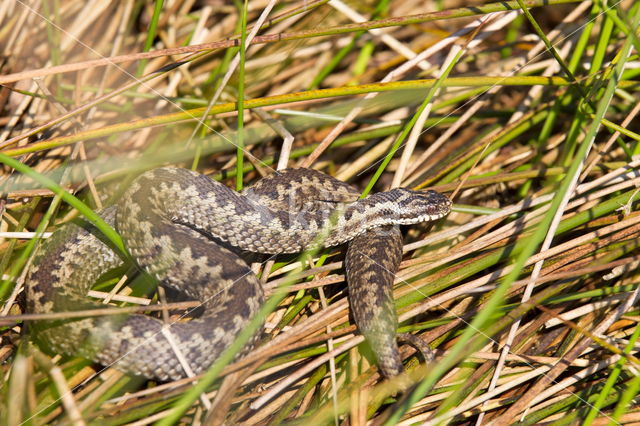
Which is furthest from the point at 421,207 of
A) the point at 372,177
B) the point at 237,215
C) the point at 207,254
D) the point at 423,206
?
the point at 207,254

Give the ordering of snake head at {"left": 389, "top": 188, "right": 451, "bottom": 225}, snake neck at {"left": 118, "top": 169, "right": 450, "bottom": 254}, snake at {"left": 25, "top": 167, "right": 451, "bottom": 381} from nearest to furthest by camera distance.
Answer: snake at {"left": 25, "top": 167, "right": 451, "bottom": 381} < snake neck at {"left": 118, "top": 169, "right": 450, "bottom": 254} < snake head at {"left": 389, "top": 188, "right": 451, "bottom": 225}

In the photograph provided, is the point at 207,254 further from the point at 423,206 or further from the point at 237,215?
the point at 423,206

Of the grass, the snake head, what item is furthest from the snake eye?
the grass

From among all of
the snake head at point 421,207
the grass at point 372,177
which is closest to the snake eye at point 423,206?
the snake head at point 421,207

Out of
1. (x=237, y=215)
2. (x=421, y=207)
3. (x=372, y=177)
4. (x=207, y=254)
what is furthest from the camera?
(x=372, y=177)

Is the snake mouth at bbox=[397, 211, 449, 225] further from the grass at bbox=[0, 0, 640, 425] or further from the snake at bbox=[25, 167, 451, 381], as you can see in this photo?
the grass at bbox=[0, 0, 640, 425]

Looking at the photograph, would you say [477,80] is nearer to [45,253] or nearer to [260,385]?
[260,385]

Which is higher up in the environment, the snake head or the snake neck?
the snake neck

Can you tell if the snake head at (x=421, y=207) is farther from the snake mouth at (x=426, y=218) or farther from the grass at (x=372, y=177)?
the grass at (x=372, y=177)

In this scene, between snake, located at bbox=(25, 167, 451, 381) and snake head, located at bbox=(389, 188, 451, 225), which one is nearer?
snake, located at bbox=(25, 167, 451, 381)
